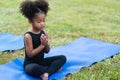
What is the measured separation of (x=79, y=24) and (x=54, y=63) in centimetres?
438

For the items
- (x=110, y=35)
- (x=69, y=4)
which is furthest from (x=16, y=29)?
(x=69, y=4)

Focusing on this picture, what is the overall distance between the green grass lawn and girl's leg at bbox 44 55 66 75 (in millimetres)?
323

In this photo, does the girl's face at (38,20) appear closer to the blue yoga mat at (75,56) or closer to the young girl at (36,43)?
the young girl at (36,43)

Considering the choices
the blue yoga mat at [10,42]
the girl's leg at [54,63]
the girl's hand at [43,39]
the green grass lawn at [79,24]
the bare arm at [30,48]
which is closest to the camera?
the girl's hand at [43,39]

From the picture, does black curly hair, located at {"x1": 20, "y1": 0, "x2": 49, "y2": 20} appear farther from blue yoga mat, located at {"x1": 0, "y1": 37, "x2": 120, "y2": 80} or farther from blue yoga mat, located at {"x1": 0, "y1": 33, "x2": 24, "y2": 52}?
blue yoga mat, located at {"x1": 0, "y1": 33, "x2": 24, "y2": 52}

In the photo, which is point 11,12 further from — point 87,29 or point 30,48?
point 30,48

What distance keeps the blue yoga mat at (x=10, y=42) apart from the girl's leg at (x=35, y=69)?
65.0 inches

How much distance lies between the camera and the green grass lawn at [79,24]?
609cm

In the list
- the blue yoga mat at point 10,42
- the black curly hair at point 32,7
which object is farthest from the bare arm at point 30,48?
the blue yoga mat at point 10,42

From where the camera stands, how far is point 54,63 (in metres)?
5.96

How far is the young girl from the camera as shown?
567 centimetres

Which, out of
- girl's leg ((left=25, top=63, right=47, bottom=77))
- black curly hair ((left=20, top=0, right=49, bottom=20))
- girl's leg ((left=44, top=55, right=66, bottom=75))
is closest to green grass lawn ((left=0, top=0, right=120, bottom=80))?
girl's leg ((left=44, top=55, right=66, bottom=75))

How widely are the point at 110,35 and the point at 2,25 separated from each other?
121 inches

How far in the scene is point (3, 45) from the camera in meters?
7.59
